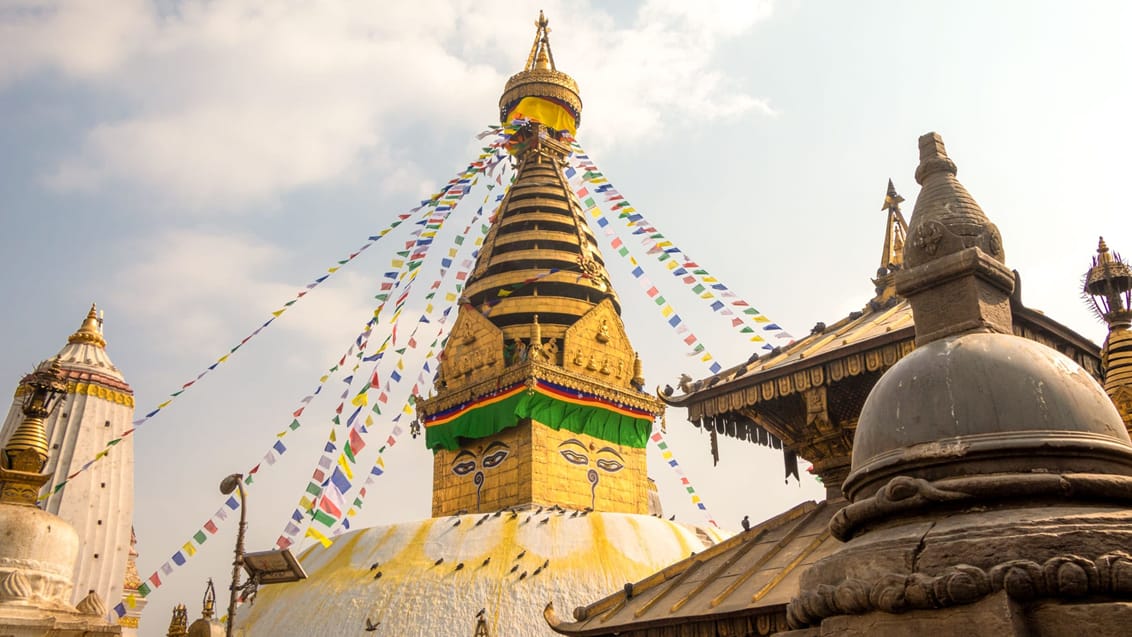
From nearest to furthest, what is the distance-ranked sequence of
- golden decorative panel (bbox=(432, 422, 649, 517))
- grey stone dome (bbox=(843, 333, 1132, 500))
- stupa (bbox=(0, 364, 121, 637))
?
grey stone dome (bbox=(843, 333, 1132, 500)) → stupa (bbox=(0, 364, 121, 637)) → golden decorative panel (bbox=(432, 422, 649, 517))

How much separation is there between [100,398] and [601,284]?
61.4ft

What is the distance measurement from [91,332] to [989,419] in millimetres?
34503

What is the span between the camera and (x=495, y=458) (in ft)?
71.7

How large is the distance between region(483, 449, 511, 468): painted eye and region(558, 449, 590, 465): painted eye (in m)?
1.36

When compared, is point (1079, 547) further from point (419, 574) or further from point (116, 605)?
point (116, 605)

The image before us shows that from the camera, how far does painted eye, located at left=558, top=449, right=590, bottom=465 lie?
71.0 ft

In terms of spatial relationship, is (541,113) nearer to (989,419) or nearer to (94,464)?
(94,464)

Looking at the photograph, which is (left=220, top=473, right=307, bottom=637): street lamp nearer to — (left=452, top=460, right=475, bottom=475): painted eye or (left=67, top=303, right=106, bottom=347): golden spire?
(left=452, top=460, right=475, bottom=475): painted eye

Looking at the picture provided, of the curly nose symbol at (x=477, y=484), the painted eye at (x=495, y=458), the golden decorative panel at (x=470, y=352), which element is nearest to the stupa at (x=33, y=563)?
the curly nose symbol at (x=477, y=484)

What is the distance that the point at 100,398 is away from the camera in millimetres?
30766

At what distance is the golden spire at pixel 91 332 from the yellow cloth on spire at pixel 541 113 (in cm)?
1749


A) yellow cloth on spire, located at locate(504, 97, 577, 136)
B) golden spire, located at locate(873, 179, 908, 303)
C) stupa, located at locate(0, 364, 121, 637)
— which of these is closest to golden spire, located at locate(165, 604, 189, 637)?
stupa, located at locate(0, 364, 121, 637)

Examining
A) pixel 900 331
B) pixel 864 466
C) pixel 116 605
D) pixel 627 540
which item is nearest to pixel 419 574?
pixel 627 540

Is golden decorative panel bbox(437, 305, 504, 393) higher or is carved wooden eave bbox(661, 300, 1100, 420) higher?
golden decorative panel bbox(437, 305, 504, 393)
